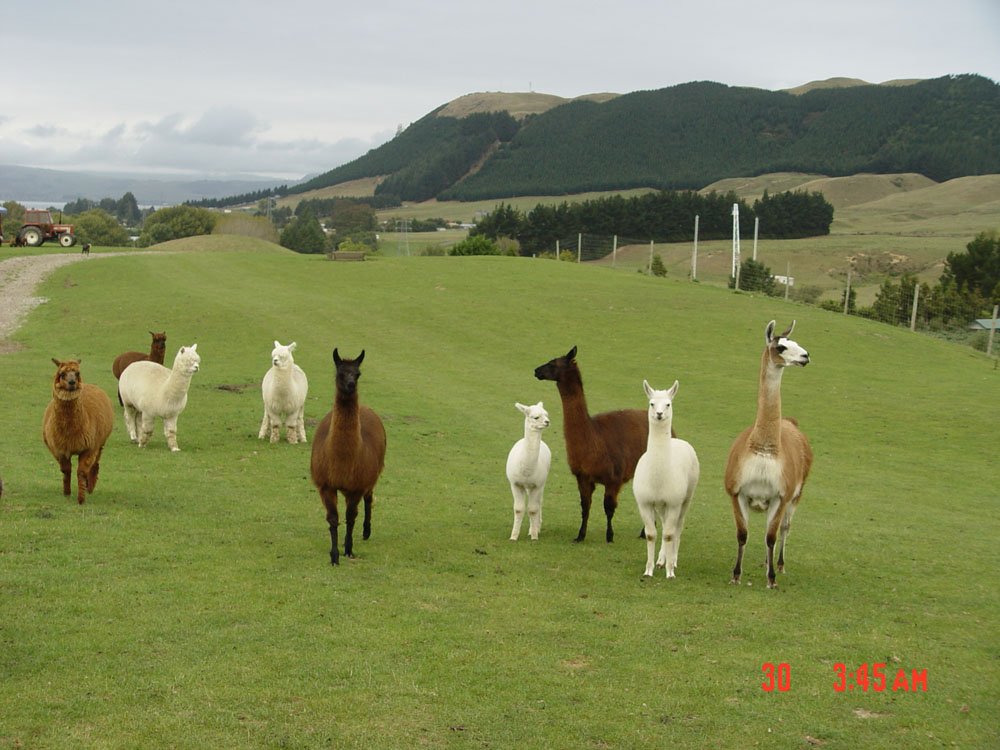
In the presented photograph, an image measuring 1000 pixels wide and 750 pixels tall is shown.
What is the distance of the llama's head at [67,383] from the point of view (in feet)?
29.6

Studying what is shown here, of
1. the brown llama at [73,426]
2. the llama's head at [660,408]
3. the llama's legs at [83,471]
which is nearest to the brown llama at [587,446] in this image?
the llama's head at [660,408]

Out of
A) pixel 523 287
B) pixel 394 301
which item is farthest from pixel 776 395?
pixel 523 287

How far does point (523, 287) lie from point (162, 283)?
45.3 ft

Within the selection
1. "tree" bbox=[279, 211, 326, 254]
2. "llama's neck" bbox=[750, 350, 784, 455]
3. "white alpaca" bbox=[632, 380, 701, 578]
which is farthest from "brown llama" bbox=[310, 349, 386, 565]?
"tree" bbox=[279, 211, 326, 254]

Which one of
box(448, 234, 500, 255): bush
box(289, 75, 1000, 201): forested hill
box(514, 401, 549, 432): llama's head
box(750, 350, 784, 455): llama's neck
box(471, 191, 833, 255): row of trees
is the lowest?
box(514, 401, 549, 432): llama's head

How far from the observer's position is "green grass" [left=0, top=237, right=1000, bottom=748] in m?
4.91

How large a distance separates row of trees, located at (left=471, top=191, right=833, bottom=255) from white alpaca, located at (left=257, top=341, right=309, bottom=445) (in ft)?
161

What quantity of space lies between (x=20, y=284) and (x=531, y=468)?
28.6 meters

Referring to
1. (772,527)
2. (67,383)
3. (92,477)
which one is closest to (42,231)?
(92,477)

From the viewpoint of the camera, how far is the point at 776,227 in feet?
298

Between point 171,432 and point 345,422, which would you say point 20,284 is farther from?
point 345,422

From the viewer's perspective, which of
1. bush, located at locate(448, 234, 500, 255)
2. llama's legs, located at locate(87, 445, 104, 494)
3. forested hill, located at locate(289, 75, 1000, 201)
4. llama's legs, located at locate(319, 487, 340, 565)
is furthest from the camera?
forested hill, located at locate(289, 75, 1000, 201)

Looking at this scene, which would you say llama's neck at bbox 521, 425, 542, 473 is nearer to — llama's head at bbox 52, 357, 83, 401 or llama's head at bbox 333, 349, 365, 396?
llama's head at bbox 333, 349, 365, 396
